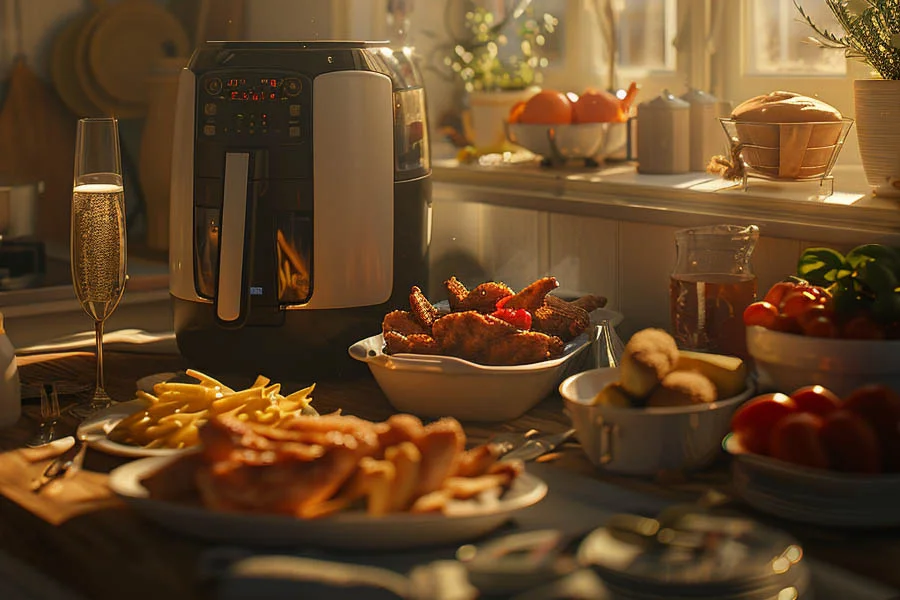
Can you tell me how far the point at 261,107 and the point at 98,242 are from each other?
0.22 m

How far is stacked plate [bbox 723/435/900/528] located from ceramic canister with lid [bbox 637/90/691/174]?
34.6 inches

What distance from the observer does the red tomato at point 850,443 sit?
850mm

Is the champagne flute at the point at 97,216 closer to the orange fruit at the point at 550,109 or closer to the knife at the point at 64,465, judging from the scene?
the knife at the point at 64,465

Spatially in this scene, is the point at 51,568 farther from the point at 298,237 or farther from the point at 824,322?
the point at 824,322

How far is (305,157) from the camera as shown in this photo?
126 cm

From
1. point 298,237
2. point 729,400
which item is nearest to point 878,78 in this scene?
point 729,400

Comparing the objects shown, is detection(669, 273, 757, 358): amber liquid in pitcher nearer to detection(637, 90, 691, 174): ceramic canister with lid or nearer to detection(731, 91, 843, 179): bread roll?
detection(731, 91, 843, 179): bread roll

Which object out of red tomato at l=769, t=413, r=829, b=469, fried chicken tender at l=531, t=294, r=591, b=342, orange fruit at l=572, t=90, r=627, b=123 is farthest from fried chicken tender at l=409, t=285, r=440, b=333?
orange fruit at l=572, t=90, r=627, b=123

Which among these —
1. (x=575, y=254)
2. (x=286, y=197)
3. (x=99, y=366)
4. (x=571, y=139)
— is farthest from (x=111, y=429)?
(x=571, y=139)

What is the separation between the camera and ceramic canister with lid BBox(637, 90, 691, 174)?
5.54ft

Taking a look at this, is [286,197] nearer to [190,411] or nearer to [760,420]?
[190,411]

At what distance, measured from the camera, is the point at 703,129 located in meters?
1.71

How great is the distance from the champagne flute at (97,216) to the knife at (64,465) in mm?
132

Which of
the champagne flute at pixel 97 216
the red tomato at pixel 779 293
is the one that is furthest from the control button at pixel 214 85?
the red tomato at pixel 779 293
